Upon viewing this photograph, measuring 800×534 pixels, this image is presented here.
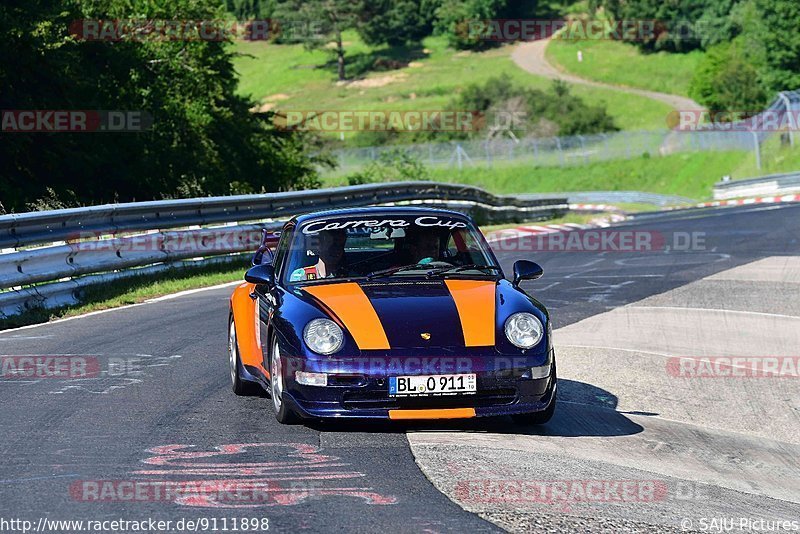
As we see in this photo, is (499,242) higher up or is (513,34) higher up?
(513,34)

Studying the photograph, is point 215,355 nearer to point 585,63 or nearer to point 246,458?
point 246,458

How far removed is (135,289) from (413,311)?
8.94m

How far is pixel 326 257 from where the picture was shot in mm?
8602

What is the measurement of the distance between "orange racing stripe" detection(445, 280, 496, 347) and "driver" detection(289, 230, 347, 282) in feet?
2.61

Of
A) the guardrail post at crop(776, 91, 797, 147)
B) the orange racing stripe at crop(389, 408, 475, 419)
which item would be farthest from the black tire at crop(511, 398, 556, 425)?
the guardrail post at crop(776, 91, 797, 147)

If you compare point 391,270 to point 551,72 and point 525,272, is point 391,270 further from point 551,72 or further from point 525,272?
point 551,72

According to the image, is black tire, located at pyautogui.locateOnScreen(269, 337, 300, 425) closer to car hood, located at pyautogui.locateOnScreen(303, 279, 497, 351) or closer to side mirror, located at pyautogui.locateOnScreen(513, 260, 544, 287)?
car hood, located at pyautogui.locateOnScreen(303, 279, 497, 351)

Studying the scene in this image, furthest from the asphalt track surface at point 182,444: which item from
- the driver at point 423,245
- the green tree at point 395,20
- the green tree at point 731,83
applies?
the green tree at point 395,20

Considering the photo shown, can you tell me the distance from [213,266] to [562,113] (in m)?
67.9

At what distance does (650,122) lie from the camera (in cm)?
8644

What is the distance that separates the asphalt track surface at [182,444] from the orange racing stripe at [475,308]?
635 millimetres

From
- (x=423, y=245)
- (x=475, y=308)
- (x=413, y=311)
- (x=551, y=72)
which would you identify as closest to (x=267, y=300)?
(x=423, y=245)

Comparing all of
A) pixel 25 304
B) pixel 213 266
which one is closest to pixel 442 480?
pixel 25 304

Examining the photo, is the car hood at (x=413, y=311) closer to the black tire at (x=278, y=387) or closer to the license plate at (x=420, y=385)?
the license plate at (x=420, y=385)
